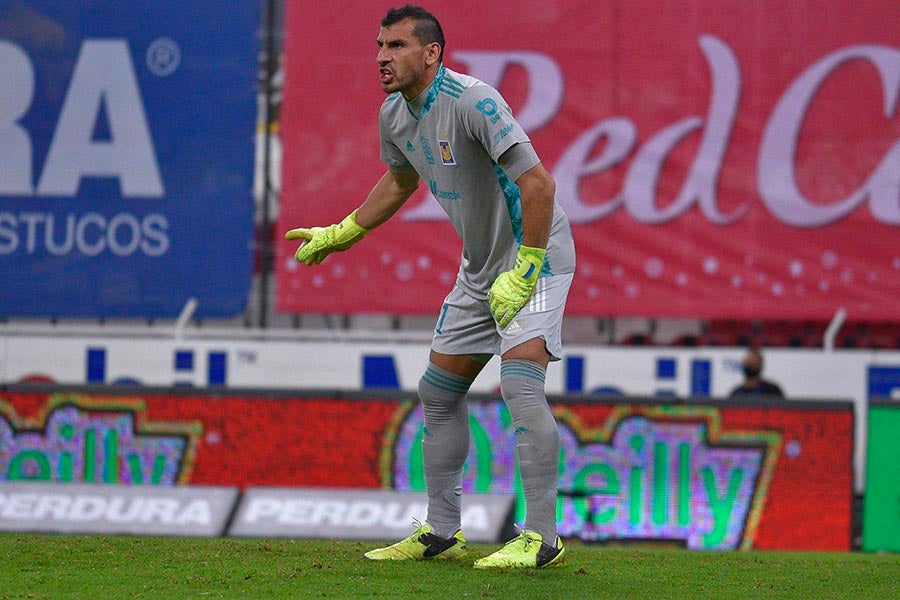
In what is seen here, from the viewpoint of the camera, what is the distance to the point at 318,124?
39.3 ft

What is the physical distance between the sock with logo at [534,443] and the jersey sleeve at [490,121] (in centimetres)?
77

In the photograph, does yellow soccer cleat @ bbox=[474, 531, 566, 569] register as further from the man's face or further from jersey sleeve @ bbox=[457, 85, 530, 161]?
the man's face

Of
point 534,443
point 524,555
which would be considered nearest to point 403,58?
point 534,443

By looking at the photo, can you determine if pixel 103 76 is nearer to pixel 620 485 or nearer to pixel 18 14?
pixel 18 14

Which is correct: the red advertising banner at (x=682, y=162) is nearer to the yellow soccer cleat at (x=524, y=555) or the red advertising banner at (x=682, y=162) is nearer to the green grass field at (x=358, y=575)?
the green grass field at (x=358, y=575)

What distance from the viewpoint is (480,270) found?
522cm

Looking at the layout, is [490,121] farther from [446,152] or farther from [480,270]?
[480,270]

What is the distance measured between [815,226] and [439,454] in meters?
7.06

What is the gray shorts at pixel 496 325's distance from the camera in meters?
5.02

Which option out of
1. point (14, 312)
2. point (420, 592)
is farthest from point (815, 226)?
point (420, 592)

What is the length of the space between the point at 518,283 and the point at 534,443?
0.56 metres

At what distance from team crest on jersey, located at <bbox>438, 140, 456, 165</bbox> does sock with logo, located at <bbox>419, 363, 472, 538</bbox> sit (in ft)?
2.59

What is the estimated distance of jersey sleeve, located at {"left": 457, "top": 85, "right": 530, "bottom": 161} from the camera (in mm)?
4852

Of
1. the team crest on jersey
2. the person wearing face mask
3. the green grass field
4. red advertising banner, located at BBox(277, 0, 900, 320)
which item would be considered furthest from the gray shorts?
red advertising banner, located at BBox(277, 0, 900, 320)
